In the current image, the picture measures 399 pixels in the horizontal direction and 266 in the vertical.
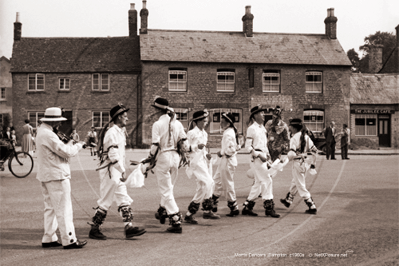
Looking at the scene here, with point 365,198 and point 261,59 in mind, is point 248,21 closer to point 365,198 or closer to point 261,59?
point 261,59

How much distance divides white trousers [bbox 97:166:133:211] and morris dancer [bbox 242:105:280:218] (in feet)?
8.98

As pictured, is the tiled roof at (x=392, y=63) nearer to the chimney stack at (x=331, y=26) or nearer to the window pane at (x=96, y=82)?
the chimney stack at (x=331, y=26)

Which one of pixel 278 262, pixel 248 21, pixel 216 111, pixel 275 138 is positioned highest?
pixel 248 21

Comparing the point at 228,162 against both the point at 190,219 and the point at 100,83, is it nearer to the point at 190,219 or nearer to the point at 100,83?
the point at 190,219

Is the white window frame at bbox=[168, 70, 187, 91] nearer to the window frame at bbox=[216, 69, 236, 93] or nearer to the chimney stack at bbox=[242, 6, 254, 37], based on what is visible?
the window frame at bbox=[216, 69, 236, 93]

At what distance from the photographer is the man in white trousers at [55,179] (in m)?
6.19

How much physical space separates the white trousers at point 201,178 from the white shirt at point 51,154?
2.55 m

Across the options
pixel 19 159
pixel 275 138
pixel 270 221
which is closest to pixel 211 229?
pixel 270 221

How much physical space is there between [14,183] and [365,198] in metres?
9.60

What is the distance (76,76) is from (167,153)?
2529 cm

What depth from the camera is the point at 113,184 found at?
22.5 feet

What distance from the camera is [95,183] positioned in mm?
13680

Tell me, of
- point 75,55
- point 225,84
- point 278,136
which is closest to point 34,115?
point 75,55

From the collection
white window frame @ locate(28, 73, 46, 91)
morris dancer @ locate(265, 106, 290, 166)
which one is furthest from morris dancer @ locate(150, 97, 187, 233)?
white window frame @ locate(28, 73, 46, 91)
